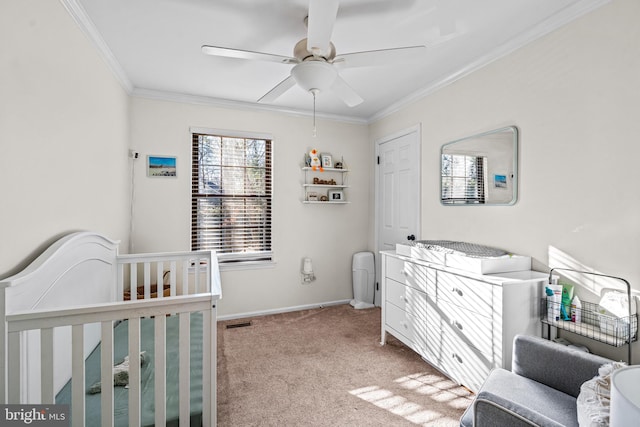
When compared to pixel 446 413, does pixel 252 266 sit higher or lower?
higher

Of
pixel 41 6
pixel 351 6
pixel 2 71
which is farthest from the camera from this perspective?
pixel 351 6

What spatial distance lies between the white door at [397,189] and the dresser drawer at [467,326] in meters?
1.13

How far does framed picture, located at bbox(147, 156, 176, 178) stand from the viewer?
124 inches

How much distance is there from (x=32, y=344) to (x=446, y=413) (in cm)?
214

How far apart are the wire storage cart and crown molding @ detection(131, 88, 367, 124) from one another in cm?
282

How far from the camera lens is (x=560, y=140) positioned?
1.89 m

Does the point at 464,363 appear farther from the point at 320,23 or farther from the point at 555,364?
the point at 320,23

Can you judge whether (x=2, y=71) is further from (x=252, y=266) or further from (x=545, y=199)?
(x=545, y=199)

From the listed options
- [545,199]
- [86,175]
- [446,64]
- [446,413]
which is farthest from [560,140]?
[86,175]

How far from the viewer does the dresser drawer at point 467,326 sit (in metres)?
1.82

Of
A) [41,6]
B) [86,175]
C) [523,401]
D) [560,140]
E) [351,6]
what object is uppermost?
[351,6]

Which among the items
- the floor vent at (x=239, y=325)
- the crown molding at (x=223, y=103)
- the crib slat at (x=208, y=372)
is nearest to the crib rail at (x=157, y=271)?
the floor vent at (x=239, y=325)

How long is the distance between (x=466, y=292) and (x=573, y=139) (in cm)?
110

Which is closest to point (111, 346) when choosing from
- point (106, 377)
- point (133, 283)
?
point (106, 377)
